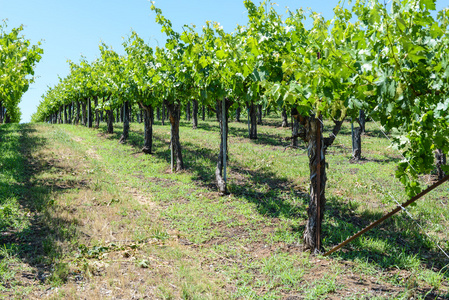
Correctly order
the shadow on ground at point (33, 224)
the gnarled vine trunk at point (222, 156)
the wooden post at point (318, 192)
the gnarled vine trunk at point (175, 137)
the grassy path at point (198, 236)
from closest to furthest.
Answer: the grassy path at point (198, 236), the shadow on ground at point (33, 224), the wooden post at point (318, 192), the gnarled vine trunk at point (222, 156), the gnarled vine trunk at point (175, 137)

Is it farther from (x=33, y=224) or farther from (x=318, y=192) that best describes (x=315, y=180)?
(x=33, y=224)

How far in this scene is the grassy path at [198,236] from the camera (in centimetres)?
542

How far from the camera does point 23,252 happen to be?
21.1 feet

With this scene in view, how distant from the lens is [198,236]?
7.77 m

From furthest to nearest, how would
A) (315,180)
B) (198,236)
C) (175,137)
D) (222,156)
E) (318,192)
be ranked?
→ (175,137) < (222,156) < (198,236) < (315,180) < (318,192)

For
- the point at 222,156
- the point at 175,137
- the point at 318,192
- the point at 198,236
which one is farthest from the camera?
the point at 175,137

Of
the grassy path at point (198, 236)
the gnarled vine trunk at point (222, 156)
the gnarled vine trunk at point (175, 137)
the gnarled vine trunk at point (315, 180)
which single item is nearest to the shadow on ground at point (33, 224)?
the grassy path at point (198, 236)

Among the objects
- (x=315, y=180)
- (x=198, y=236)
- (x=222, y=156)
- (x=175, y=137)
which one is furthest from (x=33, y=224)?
(x=175, y=137)

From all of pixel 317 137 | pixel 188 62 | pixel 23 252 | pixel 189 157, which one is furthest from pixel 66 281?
pixel 189 157

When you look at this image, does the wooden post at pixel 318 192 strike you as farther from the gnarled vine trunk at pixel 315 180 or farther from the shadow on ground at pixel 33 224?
the shadow on ground at pixel 33 224

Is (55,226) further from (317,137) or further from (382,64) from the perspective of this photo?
(382,64)

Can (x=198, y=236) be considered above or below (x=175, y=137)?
below

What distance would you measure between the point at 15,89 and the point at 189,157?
9166mm

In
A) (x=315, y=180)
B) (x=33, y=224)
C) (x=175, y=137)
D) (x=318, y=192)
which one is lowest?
(x=33, y=224)
